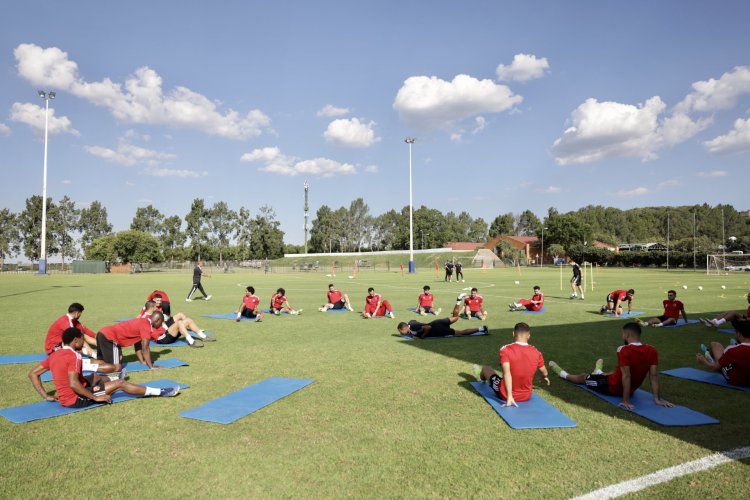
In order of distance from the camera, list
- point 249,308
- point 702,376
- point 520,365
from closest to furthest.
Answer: point 520,365 < point 702,376 < point 249,308

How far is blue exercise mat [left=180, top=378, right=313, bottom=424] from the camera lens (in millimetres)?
6340

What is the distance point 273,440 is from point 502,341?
7864mm

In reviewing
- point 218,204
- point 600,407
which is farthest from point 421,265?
point 600,407

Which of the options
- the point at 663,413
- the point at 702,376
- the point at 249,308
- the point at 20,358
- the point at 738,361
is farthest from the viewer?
the point at 249,308

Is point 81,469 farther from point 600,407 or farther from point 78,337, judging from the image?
point 600,407

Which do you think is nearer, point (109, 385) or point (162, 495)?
point (162, 495)

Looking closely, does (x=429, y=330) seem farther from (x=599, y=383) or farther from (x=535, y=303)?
(x=535, y=303)

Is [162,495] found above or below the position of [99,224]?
below

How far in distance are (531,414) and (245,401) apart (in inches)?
167

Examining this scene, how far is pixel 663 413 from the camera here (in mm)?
6355

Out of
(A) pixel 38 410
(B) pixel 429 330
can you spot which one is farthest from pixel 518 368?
(A) pixel 38 410

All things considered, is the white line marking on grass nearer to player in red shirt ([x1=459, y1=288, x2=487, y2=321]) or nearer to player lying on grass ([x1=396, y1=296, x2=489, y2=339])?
player lying on grass ([x1=396, y1=296, x2=489, y2=339])

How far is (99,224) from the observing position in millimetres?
111500

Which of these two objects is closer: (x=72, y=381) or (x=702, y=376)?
(x=72, y=381)
